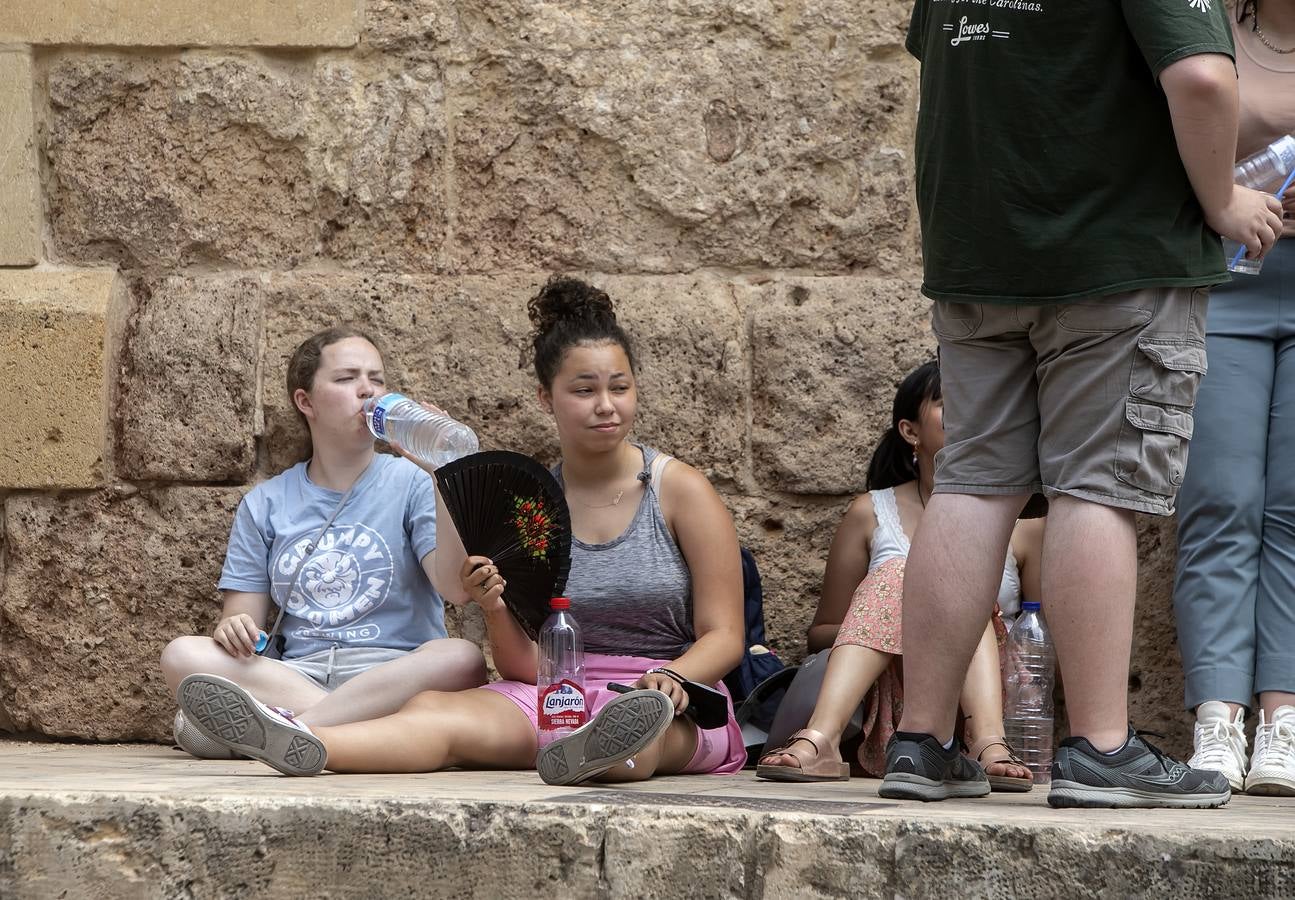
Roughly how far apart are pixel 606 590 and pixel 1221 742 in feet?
4.71

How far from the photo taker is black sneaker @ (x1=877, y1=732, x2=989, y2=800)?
109 inches

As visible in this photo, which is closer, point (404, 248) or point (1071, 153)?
point (1071, 153)

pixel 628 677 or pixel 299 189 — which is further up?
pixel 299 189

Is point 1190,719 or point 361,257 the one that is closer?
point 1190,719

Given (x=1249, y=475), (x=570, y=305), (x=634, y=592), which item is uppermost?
(x=570, y=305)

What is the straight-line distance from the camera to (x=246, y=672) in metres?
3.81

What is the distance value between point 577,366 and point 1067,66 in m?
1.56

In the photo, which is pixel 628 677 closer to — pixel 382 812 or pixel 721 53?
pixel 382 812

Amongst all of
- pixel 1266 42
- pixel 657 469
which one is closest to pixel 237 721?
pixel 657 469

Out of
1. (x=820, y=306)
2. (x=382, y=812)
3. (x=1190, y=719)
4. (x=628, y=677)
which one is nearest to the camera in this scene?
(x=382, y=812)

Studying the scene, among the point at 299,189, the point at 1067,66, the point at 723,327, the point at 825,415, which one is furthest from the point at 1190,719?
the point at 299,189

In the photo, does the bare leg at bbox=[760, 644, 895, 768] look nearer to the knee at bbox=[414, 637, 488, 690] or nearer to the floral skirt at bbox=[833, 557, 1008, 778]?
the floral skirt at bbox=[833, 557, 1008, 778]

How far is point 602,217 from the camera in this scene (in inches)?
175

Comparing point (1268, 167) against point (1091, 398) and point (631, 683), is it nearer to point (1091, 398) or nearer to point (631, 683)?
point (1091, 398)
